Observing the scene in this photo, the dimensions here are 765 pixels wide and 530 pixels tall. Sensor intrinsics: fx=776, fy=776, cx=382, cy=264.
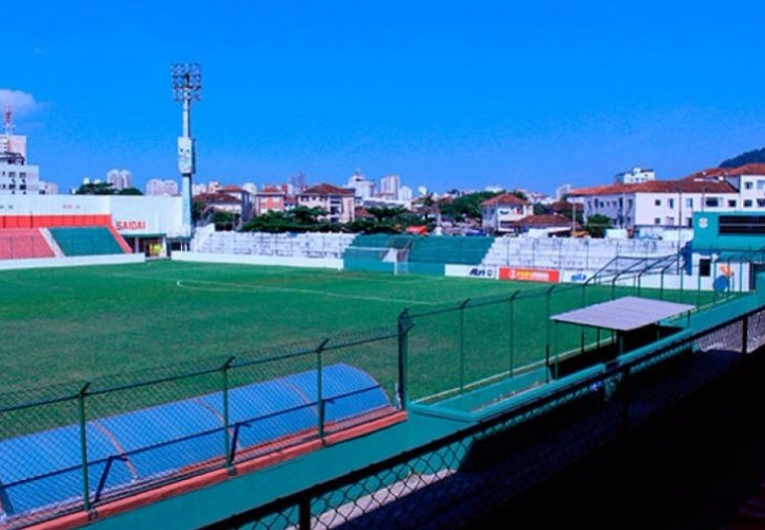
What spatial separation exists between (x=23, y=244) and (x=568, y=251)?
39.9 m

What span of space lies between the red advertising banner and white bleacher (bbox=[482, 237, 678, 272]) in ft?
17.5

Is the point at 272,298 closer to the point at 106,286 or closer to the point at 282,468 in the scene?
the point at 106,286

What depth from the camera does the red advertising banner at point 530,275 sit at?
1734 inches

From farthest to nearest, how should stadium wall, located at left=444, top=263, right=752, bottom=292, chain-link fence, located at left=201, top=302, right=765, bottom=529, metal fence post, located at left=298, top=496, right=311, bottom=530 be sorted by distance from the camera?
stadium wall, located at left=444, top=263, right=752, bottom=292
chain-link fence, located at left=201, top=302, right=765, bottom=529
metal fence post, located at left=298, top=496, right=311, bottom=530

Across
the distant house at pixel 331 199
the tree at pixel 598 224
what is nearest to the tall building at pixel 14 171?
the distant house at pixel 331 199

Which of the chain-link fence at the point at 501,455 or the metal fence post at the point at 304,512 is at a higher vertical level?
the metal fence post at the point at 304,512

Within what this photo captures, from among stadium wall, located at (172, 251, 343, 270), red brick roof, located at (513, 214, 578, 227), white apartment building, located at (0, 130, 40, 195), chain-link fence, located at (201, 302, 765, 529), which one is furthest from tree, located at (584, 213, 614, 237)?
white apartment building, located at (0, 130, 40, 195)

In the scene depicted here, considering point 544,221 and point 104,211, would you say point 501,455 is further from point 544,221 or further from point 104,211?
point 544,221

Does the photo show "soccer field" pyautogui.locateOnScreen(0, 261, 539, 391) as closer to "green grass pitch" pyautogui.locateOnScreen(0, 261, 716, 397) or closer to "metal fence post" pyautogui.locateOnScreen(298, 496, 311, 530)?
"green grass pitch" pyautogui.locateOnScreen(0, 261, 716, 397)

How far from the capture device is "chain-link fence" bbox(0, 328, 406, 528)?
796 cm

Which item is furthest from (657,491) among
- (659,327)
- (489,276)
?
(489,276)

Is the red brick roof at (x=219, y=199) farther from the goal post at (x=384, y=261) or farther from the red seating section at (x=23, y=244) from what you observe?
the goal post at (x=384, y=261)

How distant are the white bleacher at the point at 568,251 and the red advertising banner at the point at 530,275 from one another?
532 centimetres

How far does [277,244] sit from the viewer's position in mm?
66875
